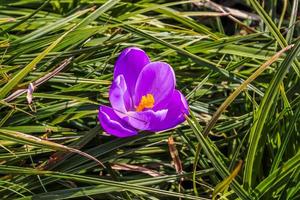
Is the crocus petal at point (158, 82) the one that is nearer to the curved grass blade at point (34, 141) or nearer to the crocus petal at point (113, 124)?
the crocus petal at point (113, 124)

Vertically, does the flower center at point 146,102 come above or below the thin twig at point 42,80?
below

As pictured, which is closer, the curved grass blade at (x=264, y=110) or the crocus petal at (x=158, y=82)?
the curved grass blade at (x=264, y=110)

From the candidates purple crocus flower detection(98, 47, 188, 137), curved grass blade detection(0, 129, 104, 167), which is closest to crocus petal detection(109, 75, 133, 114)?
purple crocus flower detection(98, 47, 188, 137)

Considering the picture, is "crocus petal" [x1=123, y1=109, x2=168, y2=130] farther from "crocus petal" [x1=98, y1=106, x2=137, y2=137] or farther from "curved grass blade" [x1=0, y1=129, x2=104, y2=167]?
"curved grass blade" [x1=0, y1=129, x2=104, y2=167]

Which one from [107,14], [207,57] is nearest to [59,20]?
[107,14]

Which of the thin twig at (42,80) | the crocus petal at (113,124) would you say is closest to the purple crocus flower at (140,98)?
the crocus petal at (113,124)

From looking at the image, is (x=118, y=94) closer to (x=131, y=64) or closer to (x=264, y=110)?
(x=131, y=64)

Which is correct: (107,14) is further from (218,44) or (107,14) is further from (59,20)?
(218,44)
